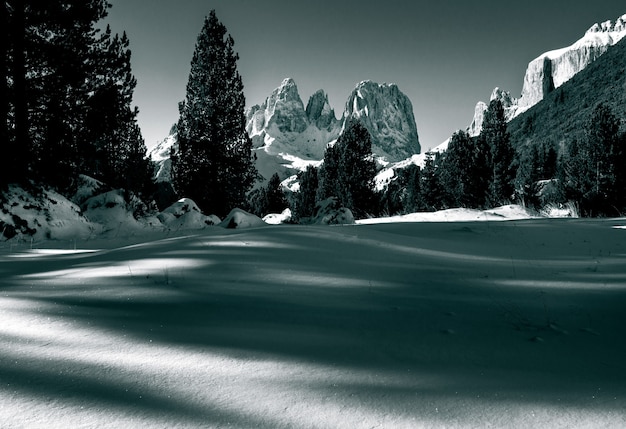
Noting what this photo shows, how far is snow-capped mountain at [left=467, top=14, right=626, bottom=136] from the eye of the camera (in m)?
121

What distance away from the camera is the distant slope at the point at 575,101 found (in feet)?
Result: 211

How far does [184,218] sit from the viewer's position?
825 centimetres

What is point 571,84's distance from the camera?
79.4 meters

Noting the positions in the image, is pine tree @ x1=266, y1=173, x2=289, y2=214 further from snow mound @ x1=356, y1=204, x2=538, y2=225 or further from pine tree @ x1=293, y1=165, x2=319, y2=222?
snow mound @ x1=356, y1=204, x2=538, y2=225

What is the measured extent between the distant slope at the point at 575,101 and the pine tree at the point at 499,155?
46.8 meters

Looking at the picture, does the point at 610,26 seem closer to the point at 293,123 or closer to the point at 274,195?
the point at 293,123

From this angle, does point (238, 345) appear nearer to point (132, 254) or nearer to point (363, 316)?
point (363, 316)

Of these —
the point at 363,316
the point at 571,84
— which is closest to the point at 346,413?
the point at 363,316

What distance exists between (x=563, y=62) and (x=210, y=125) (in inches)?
5673

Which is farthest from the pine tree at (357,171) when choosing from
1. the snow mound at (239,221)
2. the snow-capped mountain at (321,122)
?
the snow-capped mountain at (321,122)

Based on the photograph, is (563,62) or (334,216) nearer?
(334,216)

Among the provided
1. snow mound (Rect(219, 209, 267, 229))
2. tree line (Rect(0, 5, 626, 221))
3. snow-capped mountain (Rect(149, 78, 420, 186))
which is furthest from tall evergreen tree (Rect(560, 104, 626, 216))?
snow-capped mountain (Rect(149, 78, 420, 186))

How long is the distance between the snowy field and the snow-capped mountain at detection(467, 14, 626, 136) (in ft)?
407

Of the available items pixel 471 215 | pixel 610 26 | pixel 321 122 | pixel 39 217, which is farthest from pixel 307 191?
pixel 610 26
